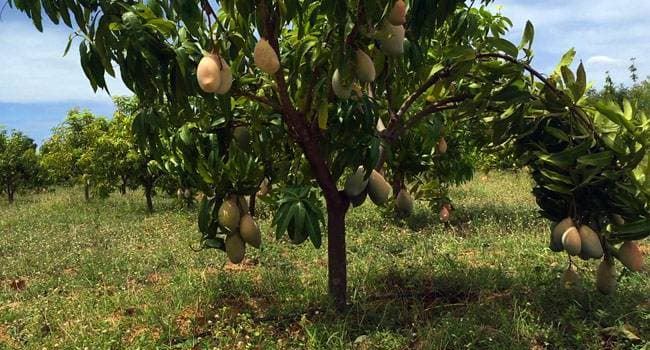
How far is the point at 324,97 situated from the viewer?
8.00 feet

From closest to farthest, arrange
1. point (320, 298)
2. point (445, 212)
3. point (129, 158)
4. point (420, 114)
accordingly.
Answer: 1. point (420, 114)
2. point (320, 298)
3. point (445, 212)
4. point (129, 158)

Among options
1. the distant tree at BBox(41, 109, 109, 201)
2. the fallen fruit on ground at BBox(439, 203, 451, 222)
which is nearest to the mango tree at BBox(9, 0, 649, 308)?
the fallen fruit on ground at BBox(439, 203, 451, 222)

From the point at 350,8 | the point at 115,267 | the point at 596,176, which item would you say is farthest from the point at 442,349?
the point at 115,267

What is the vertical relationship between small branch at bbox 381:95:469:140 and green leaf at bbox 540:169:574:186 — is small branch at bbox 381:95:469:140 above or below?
above

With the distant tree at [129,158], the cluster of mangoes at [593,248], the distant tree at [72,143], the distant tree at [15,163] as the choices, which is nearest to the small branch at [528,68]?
the cluster of mangoes at [593,248]

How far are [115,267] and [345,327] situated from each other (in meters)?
2.80

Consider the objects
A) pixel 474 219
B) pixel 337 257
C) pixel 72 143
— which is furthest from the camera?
pixel 72 143

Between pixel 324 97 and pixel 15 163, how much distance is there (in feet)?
55.9

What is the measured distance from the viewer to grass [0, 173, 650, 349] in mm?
2852

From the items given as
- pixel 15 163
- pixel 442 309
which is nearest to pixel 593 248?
pixel 442 309

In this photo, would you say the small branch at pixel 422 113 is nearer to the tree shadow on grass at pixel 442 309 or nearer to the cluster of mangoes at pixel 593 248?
the cluster of mangoes at pixel 593 248

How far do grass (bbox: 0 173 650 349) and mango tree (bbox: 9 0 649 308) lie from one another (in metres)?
0.45

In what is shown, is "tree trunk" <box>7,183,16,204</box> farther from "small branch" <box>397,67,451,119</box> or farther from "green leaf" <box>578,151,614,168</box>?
"green leaf" <box>578,151,614,168</box>

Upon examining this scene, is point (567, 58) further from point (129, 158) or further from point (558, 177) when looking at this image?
point (129, 158)
